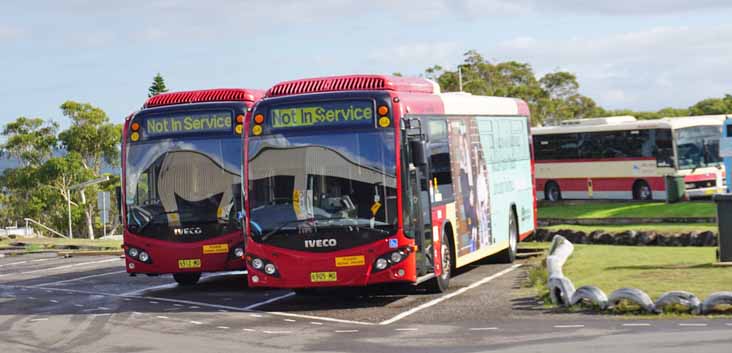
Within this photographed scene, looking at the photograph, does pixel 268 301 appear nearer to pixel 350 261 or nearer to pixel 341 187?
pixel 350 261

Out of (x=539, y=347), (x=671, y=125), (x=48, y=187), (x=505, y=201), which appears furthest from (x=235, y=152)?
(x=48, y=187)

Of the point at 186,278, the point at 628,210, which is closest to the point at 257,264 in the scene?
the point at 186,278

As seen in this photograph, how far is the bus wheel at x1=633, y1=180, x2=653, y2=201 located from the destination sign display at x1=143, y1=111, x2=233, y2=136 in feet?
94.7

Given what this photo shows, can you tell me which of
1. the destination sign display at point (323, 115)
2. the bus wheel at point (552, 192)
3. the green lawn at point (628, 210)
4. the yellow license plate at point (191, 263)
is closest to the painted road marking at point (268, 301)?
the yellow license plate at point (191, 263)

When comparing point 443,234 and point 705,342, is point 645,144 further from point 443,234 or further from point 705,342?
point 705,342

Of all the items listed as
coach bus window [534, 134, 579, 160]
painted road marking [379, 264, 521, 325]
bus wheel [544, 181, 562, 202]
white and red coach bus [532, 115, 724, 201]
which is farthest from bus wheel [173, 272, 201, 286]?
bus wheel [544, 181, 562, 202]

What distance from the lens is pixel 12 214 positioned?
83.6 meters

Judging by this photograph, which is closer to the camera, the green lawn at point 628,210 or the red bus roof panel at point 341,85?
the red bus roof panel at point 341,85

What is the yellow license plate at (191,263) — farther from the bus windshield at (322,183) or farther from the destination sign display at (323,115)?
the destination sign display at (323,115)

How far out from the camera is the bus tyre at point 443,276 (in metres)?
19.7

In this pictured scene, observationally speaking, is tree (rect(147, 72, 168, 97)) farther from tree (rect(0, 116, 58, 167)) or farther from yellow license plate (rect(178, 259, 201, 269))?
yellow license plate (rect(178, 259, 201, 269))

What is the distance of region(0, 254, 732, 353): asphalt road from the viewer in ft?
45.6

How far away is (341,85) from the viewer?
19.1m

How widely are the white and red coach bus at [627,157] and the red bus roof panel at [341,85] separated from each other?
28.8 meters
